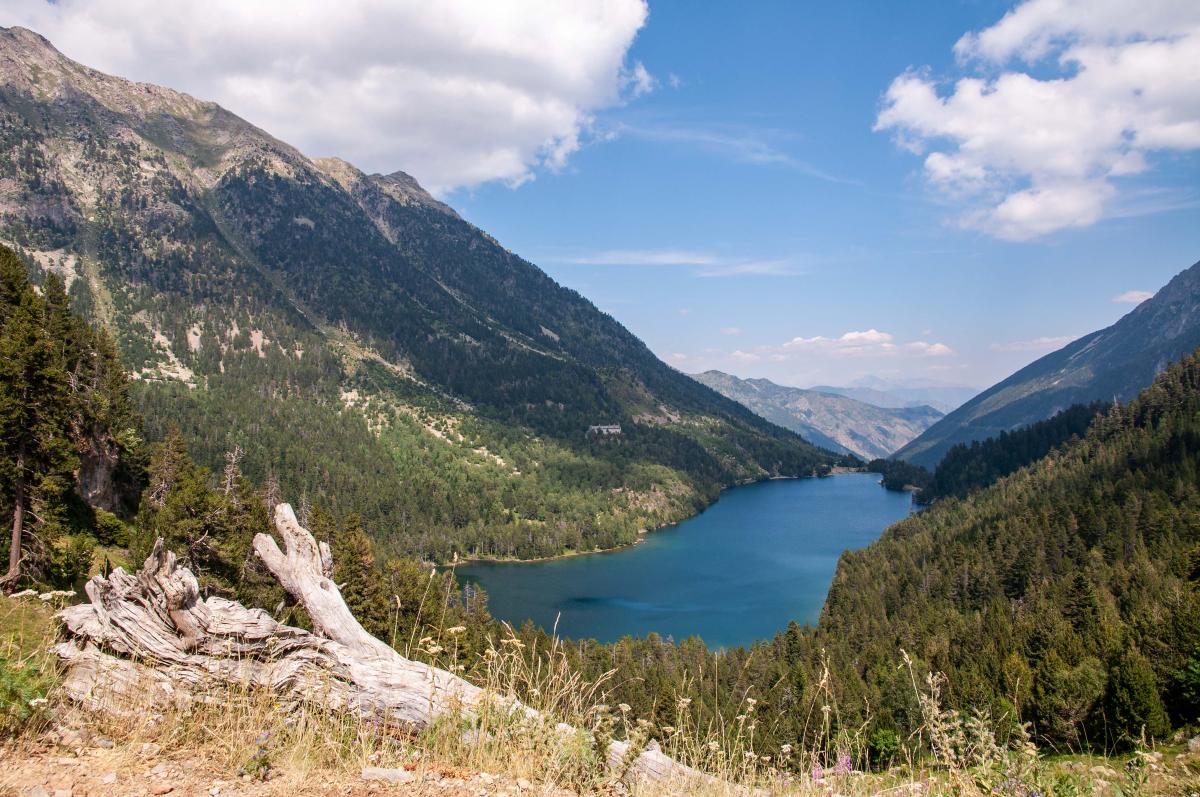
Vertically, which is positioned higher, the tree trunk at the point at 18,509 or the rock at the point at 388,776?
the tree trunk at the point at 18,509

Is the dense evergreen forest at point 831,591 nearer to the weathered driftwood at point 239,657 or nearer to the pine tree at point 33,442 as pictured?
the pine tree at point 33,442

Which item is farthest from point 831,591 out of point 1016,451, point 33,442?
point 1016,451

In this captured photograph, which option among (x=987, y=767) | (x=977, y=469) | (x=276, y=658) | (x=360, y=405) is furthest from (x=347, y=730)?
(x=977, y=469)

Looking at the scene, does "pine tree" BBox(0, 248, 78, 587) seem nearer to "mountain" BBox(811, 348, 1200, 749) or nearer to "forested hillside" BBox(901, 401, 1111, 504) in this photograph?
"mountain" BBox(811, 348, 1200, 749)

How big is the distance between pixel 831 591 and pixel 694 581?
3107 cm

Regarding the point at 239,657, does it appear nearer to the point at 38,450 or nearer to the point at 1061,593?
the point at 38,450

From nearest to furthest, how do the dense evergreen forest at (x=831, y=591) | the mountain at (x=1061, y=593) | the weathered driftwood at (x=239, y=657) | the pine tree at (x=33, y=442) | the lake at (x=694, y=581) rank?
1. the weathered driftwood at (x=239, y=657)
2. the pine tree at (x=33, y=442)
3. the dense evergreen forest at (x=831, y=591)
4. the mountain at (x=1061, y=593)
5. the lake at (x=694, y=581)

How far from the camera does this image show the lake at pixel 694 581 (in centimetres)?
9025

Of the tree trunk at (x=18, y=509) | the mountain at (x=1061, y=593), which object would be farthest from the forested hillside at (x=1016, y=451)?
the tree trunk at (x=18, y=509)

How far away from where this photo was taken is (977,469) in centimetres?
19325

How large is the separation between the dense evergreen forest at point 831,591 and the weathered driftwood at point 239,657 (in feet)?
1.38

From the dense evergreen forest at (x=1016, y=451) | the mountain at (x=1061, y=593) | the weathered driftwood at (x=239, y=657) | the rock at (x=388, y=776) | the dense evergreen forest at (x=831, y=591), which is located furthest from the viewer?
the dense evergreen forest at (x=1016, y=451)

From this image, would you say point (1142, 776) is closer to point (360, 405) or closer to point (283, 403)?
point (283, 403)

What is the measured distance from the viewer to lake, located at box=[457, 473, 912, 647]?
90250 mm
